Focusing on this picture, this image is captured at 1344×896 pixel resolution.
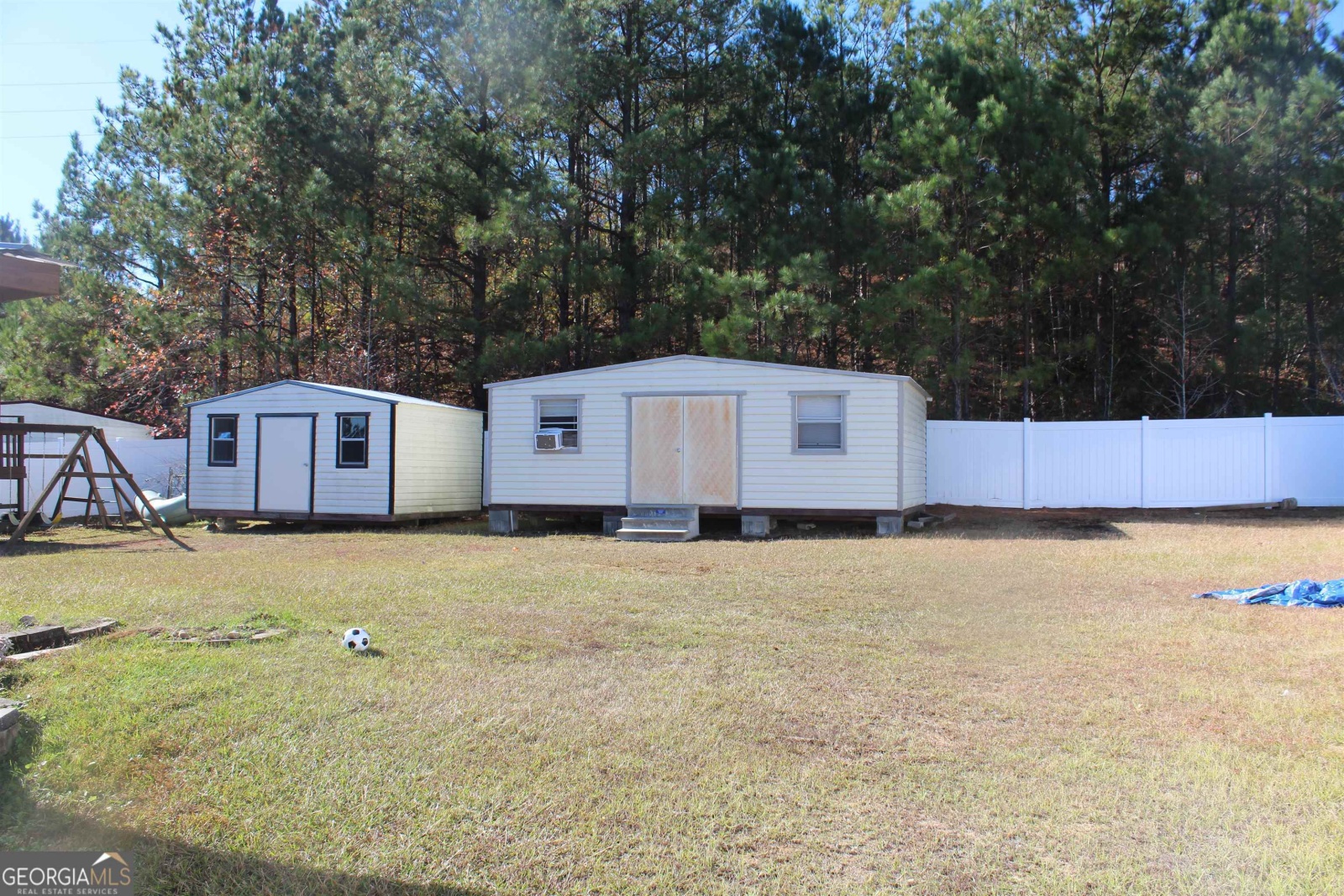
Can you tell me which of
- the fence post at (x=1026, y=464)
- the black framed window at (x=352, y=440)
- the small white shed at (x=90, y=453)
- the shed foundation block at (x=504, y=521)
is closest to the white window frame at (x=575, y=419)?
the shed foundation block at (x=504, y=521)

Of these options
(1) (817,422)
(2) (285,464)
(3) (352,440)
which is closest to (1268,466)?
(1) (817,422)

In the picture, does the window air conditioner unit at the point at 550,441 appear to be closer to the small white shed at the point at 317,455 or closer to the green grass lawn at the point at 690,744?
the small white shed at the point at 317,455

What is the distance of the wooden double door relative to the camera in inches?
500

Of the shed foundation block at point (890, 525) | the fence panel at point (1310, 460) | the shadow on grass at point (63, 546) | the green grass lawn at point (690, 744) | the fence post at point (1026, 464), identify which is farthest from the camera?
the fence post at point (1026, 464)

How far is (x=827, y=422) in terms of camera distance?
12508 millimetres

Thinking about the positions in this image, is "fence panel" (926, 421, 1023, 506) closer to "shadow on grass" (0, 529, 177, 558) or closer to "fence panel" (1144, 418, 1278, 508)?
"fence panel" (1144, 418, 1278, 508)

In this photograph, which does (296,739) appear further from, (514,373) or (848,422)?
(514,373)

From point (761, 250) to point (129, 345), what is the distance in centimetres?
1479

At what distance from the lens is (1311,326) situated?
17.2 metres

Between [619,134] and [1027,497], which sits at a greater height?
[619,134]

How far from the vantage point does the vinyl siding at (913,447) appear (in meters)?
12.5

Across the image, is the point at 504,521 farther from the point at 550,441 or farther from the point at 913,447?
the point at 913,447

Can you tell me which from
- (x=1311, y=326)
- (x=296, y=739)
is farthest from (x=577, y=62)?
(x=296, y=739)

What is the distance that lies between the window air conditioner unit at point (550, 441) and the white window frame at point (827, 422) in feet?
11.3
